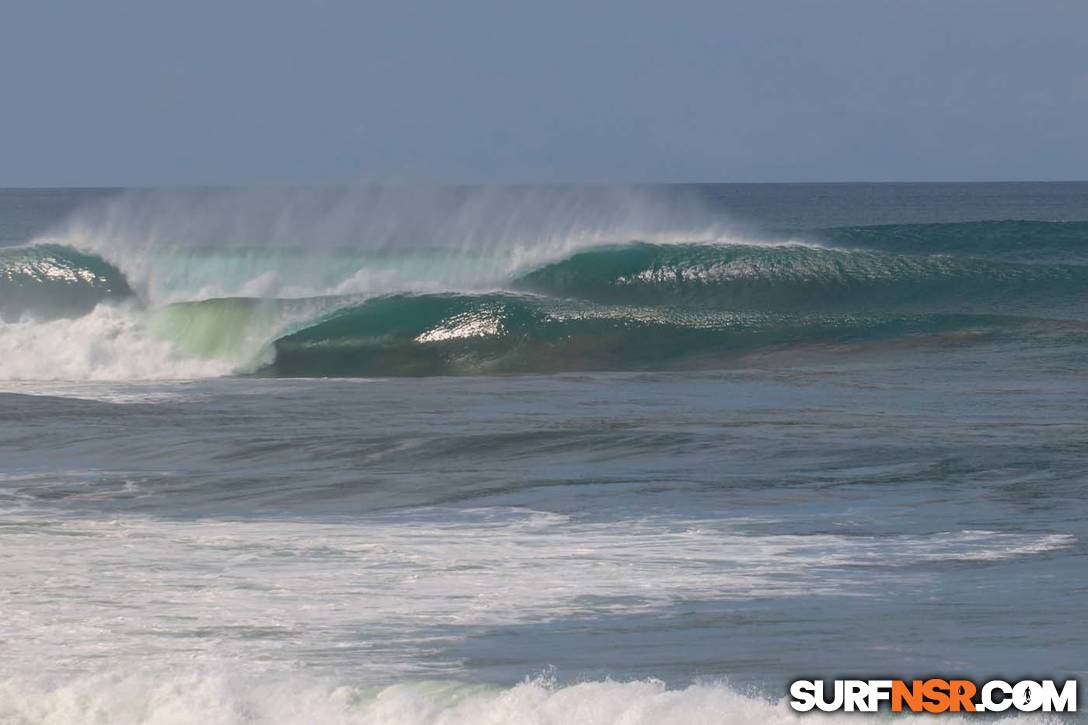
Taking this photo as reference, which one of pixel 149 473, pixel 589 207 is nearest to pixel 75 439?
pixel 149 473

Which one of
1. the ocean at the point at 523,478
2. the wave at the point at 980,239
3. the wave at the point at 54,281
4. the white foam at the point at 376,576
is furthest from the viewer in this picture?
the wave at the point at 980,239

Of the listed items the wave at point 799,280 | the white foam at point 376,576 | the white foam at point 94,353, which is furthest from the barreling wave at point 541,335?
the white foam at point 376,576

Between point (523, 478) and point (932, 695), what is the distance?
597cm

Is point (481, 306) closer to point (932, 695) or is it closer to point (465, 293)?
point (465, 293)

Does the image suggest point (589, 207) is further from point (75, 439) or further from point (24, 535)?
point (24, 535)

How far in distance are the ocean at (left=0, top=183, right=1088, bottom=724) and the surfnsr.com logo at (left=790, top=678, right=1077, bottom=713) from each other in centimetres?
15

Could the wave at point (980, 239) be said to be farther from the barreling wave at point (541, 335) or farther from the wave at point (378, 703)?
the wave at point (378, 703)

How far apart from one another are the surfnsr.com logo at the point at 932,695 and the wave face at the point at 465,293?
16.2m

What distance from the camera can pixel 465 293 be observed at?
26656 millimetres

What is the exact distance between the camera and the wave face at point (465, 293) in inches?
930

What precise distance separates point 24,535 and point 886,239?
3351cm

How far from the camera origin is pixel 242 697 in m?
6.68

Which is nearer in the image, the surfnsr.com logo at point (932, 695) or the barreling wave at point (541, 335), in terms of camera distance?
the surfnsr.com logo at point (932, 695)

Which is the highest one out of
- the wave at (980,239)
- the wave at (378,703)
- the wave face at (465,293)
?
the wave at (980,239)
